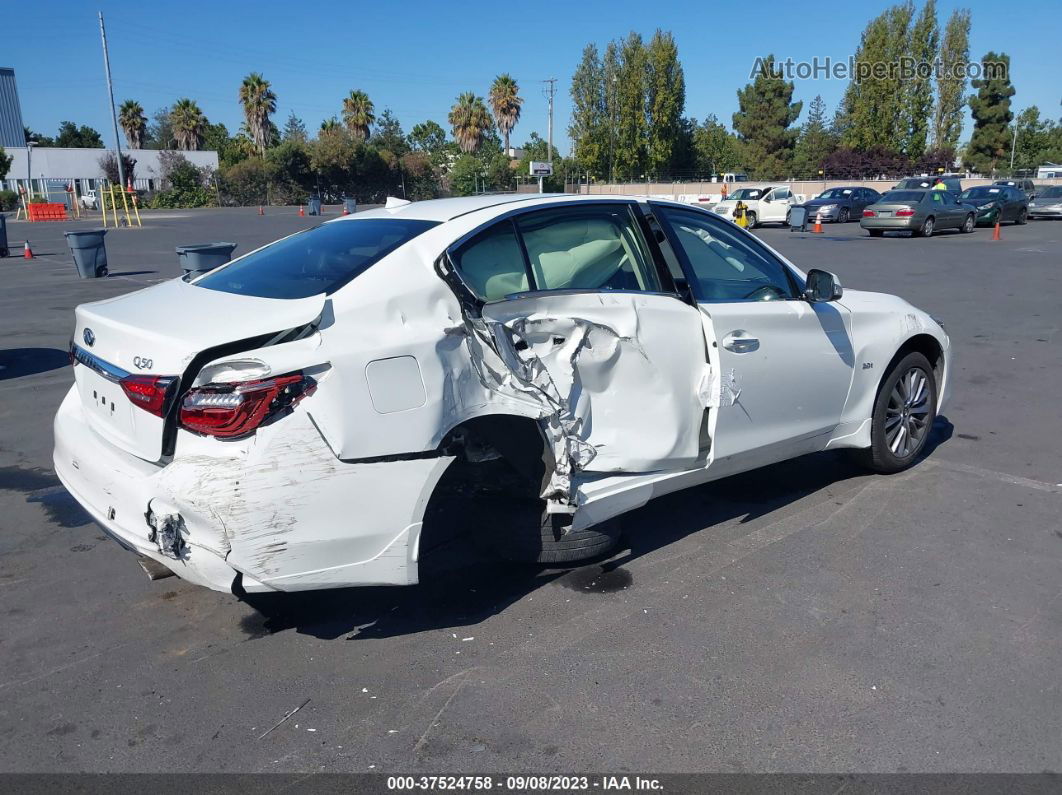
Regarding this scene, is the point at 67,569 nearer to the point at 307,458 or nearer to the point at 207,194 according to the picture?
the point at 307,458

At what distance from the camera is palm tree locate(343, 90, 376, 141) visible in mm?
71750

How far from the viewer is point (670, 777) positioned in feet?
9.15

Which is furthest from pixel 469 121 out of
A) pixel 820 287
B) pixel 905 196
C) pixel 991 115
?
pixel 820 287

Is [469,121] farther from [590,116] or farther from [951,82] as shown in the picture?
[951,82]

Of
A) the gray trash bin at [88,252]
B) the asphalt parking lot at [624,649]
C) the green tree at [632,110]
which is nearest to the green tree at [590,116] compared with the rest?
the green tree at [632,110]

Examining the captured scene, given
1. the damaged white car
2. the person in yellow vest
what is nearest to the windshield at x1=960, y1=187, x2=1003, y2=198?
the person in yellow vest

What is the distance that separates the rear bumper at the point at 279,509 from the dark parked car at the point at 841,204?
113 ft

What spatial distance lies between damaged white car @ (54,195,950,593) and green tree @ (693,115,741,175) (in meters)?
69.1

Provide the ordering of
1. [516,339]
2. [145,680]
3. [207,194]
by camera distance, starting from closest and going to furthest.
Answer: [145,680], [516,339], [207,194]

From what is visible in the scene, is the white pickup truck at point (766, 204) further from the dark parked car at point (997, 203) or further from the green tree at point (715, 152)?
the green tree at point (715, 152)

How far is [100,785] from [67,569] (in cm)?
184

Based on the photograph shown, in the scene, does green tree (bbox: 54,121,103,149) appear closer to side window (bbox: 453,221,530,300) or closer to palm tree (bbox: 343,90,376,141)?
palm tree (bbox: 343,90,376,141)

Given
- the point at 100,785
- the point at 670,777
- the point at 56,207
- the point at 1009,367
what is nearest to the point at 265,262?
the point at 100,785

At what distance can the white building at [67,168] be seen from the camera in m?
62.4
